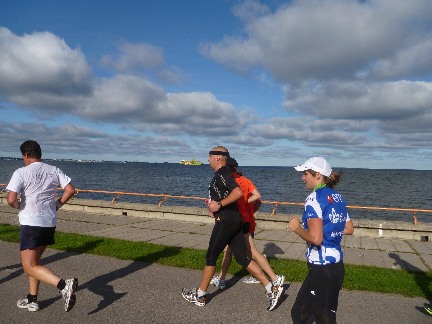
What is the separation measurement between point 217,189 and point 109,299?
2140mm

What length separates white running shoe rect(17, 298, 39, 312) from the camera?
4703mm

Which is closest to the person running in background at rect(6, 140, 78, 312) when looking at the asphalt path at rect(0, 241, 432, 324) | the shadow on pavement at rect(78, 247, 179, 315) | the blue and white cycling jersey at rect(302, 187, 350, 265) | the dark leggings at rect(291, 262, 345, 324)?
the asphalt path at rect(0, 241, 432, 324)

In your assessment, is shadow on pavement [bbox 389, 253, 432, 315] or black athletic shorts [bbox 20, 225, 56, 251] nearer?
black athletic shorts [bbox 20, 225, 56, 251]

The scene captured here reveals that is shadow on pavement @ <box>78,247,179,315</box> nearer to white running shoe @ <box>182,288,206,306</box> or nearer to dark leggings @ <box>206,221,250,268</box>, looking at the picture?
white running shoe @ <box>182,288,206,306</box>

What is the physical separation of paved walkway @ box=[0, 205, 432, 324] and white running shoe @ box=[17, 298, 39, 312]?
0.07 metres

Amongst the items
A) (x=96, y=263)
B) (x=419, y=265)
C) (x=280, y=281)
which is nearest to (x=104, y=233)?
(x=96, y=263)

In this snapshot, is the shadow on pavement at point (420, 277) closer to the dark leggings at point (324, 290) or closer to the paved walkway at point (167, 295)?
the paved walkway at point (167, 295)

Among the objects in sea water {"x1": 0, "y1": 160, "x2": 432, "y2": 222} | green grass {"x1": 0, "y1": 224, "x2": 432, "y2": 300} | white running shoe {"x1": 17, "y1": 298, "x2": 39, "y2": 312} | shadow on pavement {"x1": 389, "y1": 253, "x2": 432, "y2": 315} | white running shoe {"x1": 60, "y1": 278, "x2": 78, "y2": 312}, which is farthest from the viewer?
sea water {"x1": 0, "y1": 160, "x2": 432, "y2": 222}

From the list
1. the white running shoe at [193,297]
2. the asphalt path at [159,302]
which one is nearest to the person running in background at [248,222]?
the asphalt path at [159,302]

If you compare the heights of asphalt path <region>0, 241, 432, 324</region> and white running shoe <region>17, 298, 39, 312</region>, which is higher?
white running shoe <region>17, 298, 39, 312</region>

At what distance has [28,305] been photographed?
4738mm

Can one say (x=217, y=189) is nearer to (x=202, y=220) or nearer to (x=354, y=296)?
(x=354, y=296)

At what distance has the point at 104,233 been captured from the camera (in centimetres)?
1041

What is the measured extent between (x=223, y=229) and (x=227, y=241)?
0.61 feet
